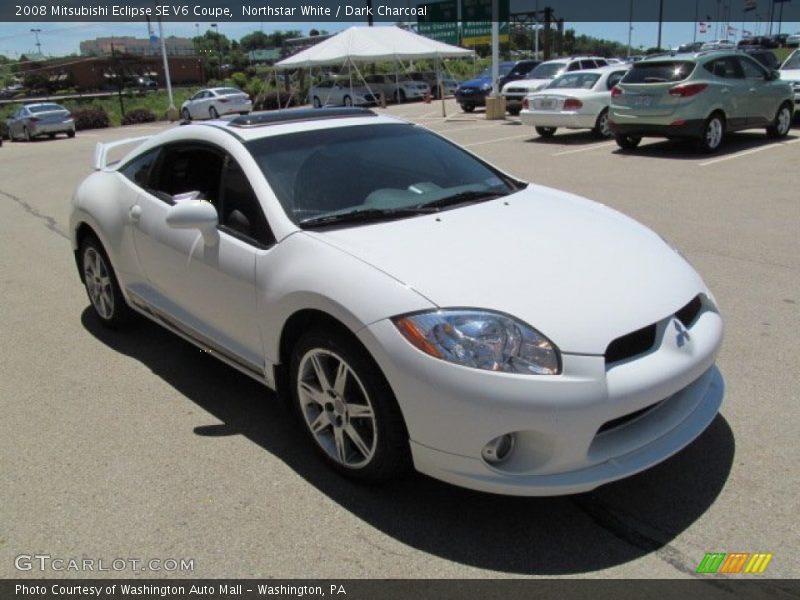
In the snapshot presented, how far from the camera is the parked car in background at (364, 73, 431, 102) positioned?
35.8 metres

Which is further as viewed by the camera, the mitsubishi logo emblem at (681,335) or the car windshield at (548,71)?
the car windshield at (548,71)

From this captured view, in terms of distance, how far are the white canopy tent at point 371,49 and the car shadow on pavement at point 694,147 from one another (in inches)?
707

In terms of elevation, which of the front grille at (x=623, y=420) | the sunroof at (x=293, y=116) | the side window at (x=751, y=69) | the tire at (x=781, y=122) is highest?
the side window at (x=751, y=69)

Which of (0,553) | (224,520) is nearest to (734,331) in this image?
(224,520)

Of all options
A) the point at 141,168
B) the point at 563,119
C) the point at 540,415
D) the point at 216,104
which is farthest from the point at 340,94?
the point at 540,415

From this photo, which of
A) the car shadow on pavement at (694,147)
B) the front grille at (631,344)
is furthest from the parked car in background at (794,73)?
the front grille at (631,344)

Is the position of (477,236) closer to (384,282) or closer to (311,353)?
(384,282)

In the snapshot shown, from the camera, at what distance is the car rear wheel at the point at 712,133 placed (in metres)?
12.1

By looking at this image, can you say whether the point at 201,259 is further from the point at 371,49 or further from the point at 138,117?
the point at 138,117

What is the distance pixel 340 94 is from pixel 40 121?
13636 millimetres

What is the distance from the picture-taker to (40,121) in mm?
28250

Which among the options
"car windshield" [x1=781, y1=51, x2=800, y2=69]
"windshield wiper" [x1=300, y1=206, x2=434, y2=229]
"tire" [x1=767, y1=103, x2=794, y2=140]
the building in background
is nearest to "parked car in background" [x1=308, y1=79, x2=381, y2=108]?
"car windshield" [x1=781, y1=51, x2=800, y2=69]

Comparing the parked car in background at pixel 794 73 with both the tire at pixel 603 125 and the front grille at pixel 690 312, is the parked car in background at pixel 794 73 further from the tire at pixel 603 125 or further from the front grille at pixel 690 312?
the front grille at pixel 690 312

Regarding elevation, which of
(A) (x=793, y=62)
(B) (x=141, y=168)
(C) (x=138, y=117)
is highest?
(A) (x=793, y=62)
